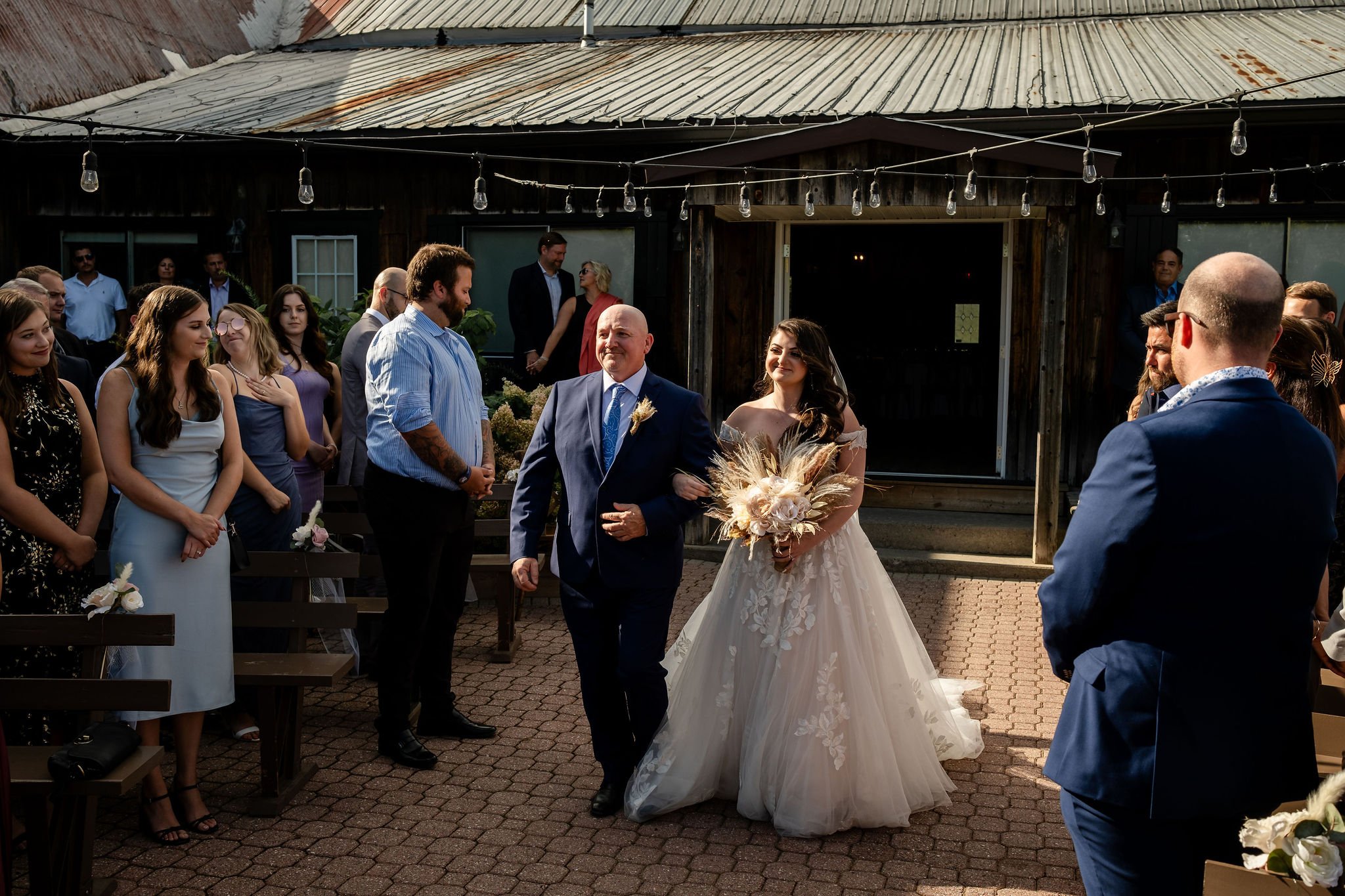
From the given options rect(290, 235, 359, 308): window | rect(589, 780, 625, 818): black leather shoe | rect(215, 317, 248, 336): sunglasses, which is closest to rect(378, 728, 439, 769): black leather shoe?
rect(589, 780, 625, 818): black leather shoe

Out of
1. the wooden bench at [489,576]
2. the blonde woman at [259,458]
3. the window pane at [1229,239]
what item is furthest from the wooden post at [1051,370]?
the blonde woman at [259,458]

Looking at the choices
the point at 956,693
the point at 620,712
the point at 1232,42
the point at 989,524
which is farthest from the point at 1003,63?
the point at 620,712

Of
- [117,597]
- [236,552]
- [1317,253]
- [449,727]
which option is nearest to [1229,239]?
[1317,253]

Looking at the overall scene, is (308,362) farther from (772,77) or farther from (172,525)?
(772,77)

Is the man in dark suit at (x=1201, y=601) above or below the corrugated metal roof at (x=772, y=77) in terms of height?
below

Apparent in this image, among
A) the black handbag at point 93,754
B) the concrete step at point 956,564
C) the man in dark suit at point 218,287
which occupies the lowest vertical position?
the concrete step at point 956,564

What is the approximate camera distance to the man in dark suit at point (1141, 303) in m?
9.84

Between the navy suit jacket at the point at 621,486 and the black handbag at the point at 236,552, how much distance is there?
1.17 meters

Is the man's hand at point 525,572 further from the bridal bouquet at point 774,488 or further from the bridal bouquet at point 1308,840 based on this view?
the bridal bouquet at point 1308,840

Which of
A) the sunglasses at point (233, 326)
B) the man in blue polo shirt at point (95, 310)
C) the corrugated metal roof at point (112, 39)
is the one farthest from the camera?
the corrugated metal roof at point (112, 39)

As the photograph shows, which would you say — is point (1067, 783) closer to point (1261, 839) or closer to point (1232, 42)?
point (1261, 839)

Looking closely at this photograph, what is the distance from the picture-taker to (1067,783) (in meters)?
2.83

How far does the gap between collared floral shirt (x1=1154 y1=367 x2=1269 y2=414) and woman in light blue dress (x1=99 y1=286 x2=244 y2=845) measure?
3723 mm

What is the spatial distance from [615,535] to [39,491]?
2.29 metres
